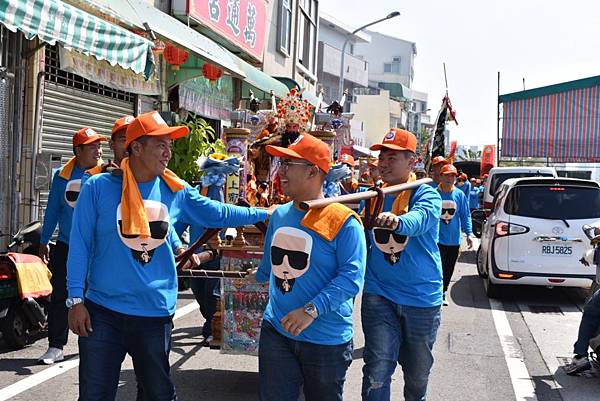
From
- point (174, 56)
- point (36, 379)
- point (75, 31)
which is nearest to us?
point (36, 379)

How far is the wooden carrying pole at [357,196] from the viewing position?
3.43 m

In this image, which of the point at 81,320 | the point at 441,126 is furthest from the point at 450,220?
the point at 441,126

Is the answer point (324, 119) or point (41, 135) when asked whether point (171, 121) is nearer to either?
point (41, 135)

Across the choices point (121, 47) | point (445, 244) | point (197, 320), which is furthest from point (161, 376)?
point (445, 244)

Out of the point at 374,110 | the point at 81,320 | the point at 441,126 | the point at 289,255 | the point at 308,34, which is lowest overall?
the point at 81,320

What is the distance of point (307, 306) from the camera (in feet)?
11.0

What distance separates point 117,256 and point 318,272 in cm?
101

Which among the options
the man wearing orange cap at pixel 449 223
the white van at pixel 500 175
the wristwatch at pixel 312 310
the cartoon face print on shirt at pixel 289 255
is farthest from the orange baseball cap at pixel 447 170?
the white van at pixel 500 175

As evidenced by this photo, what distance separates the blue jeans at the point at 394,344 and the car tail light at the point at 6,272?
3687mm

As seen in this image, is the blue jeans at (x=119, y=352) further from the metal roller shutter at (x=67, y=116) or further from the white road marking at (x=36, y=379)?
→ the metal roller shutter at (x=67, y=116)

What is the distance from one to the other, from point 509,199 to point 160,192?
24.6 feet

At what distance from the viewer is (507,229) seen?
10.2 meters

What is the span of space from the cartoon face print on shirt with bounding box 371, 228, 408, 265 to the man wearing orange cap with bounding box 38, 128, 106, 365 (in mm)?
3007

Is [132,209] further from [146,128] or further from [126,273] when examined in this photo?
[146,128]
